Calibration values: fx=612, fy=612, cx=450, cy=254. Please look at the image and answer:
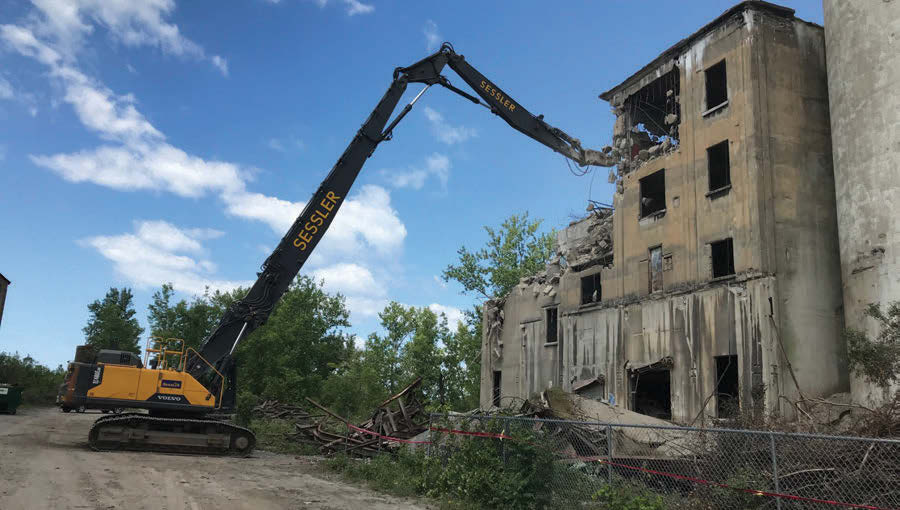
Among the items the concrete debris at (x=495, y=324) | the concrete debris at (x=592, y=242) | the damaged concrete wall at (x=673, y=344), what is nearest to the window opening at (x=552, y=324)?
the damaged concrete wall at (x=673, y=344)

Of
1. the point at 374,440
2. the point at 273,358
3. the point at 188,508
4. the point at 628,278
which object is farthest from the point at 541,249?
the point at 188,508

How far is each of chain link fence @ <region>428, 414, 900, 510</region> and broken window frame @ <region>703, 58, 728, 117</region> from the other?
11.4 m

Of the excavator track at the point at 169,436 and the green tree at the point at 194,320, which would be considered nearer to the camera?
the excavator track at the point at 169,436

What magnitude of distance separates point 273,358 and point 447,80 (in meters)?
34.1

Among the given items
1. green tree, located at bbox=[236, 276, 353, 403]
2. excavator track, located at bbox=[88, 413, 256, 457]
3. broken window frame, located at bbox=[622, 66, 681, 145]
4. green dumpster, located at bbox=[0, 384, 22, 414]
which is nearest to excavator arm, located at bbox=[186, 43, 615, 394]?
excavator track, located at bbox=[88, 413, 256, 457]

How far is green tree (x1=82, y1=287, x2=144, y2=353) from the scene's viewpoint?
69.0 metres

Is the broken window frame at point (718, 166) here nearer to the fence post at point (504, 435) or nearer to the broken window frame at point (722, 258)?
the broken window frame at point (722, 258)

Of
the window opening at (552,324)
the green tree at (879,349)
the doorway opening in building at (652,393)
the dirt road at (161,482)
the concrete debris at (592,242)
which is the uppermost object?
the concrete debris at (592,242)

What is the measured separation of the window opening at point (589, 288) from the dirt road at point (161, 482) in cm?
1190

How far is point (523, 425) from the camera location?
1084 centimetres

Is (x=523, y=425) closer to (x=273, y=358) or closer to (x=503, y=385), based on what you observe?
(x=503, y=385)

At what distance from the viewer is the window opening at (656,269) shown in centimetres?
1962

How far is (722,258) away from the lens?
18344 mm

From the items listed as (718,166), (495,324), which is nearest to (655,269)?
(718,166)
